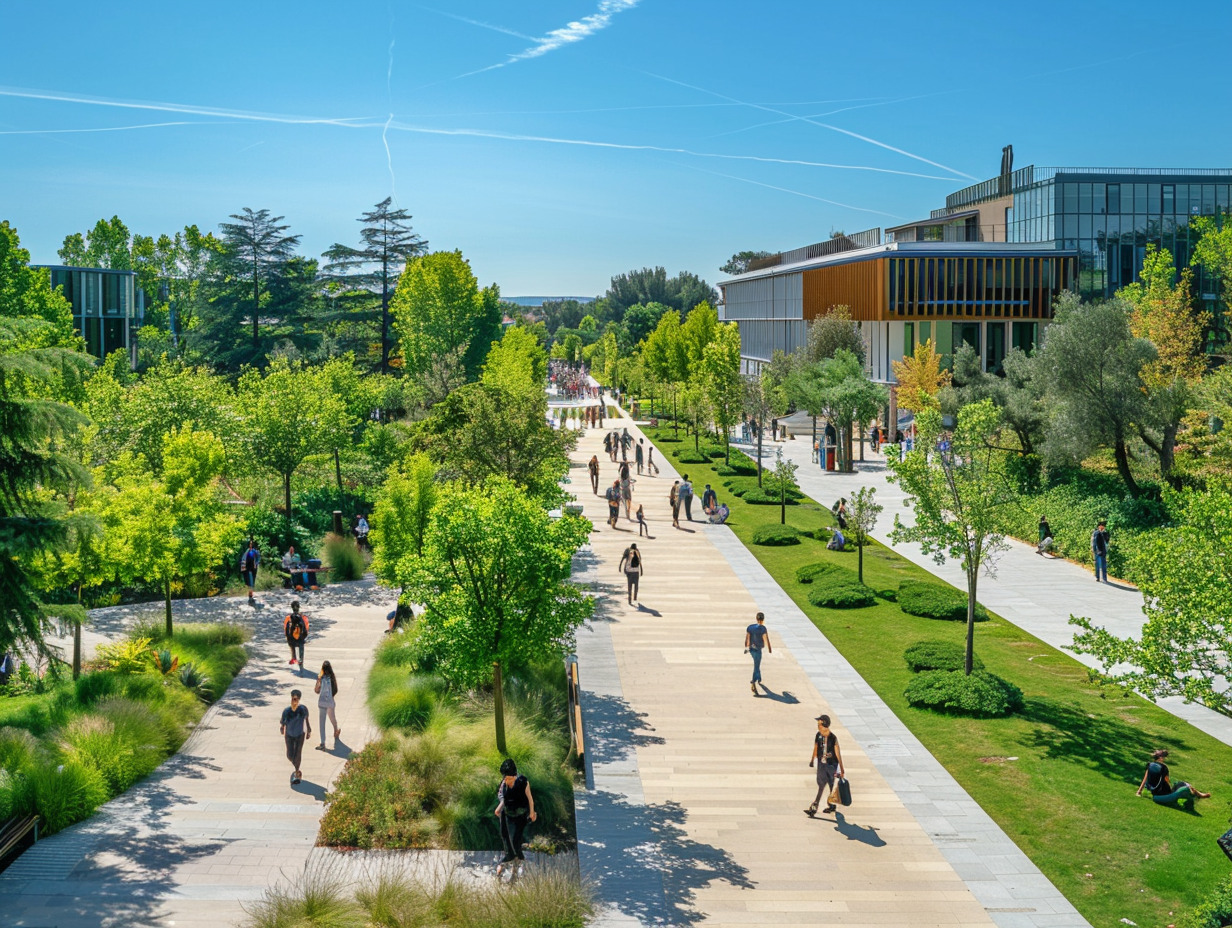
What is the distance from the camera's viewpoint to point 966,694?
56.5ft

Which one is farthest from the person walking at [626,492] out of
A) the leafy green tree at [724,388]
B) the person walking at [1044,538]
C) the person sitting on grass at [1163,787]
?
the person sitting on grass at [1163,787]

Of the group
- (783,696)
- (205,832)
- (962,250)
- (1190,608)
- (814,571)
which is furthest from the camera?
(962,250)

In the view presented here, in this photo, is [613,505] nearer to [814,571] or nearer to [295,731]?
[814,571]

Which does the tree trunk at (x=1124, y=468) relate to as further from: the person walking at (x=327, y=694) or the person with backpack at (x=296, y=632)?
the person walking at (x=327, y=694)

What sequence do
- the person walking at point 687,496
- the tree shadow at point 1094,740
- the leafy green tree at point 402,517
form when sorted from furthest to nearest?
the person walking at point 687,496
the leafy green tree at point 402,517
the tree shadow at point 1094,740

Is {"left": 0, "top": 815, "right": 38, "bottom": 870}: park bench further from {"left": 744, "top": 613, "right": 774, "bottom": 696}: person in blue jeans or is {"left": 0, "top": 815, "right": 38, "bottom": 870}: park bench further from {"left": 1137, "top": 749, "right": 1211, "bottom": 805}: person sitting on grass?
{"left": 1137, "top": 749, "right": 1211, "bottom": 805}: person sitting on grass

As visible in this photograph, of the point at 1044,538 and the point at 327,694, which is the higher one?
the point at 1044,538

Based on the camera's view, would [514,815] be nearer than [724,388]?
Yes

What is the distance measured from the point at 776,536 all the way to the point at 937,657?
12739 mm

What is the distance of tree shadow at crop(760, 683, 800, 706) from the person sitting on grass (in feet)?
17.5

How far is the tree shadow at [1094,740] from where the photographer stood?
1493cm

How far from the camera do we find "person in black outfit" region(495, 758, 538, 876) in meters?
11.7

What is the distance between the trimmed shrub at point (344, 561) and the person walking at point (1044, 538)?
1830cm

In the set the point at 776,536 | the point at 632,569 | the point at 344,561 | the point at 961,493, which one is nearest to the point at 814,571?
the point at 776,536
